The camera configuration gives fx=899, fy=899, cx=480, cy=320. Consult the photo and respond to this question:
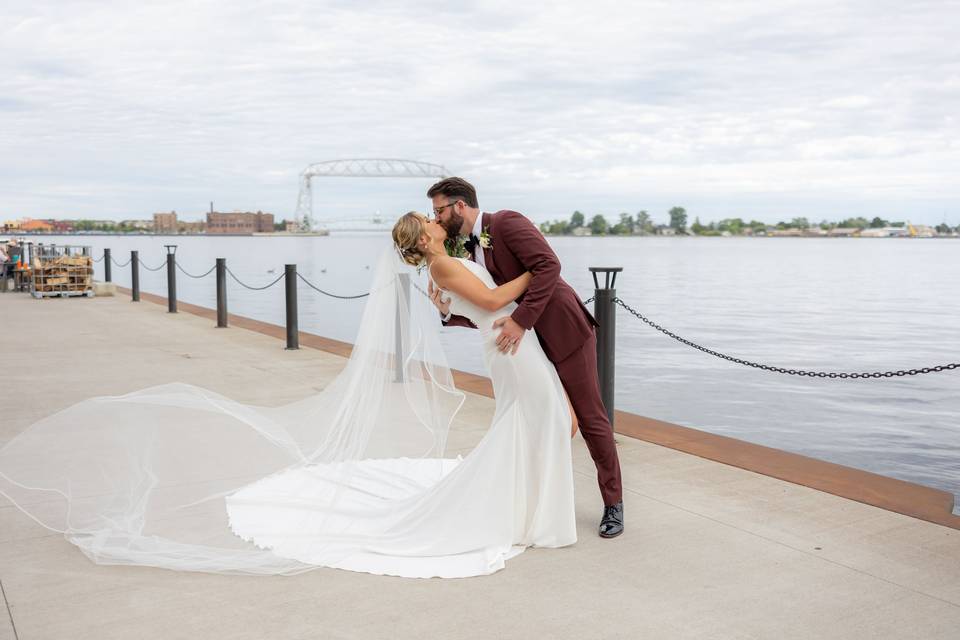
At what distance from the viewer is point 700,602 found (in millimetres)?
3789

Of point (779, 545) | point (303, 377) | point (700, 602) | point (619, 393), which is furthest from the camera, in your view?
point (619, 393)

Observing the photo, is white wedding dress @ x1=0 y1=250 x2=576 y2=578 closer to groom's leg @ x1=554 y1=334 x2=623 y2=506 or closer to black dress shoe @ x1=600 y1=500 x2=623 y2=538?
groom's leg @ x1=554 y1=334 x2=623 y2=506

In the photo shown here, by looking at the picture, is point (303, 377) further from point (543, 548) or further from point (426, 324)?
point (543, 548)

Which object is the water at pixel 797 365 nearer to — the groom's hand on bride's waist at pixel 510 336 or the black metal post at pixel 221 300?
the groom's hand on bride's waist at pixel 510 336

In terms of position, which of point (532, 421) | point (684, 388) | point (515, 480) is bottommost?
point (684, 388)

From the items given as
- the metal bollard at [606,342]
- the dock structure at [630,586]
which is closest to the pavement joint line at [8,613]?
the dock structure at [630,586]

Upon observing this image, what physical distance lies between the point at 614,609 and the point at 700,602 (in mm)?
379

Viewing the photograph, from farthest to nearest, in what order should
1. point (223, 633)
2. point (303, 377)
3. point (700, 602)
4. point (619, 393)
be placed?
1. point (619, 393)
2. point (303, 377)
3. point (700, 602)
4. point (223, 633)

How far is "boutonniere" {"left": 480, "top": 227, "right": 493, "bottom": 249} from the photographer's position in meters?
4.62

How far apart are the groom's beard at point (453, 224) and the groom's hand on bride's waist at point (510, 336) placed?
521 mm

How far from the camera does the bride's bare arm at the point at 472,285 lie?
456 centimetres

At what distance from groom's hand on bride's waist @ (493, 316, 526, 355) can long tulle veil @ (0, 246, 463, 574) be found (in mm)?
911

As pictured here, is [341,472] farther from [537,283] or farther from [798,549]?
[798,549]

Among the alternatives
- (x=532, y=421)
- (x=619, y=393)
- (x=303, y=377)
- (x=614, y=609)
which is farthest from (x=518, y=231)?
(x=619, y=393)
